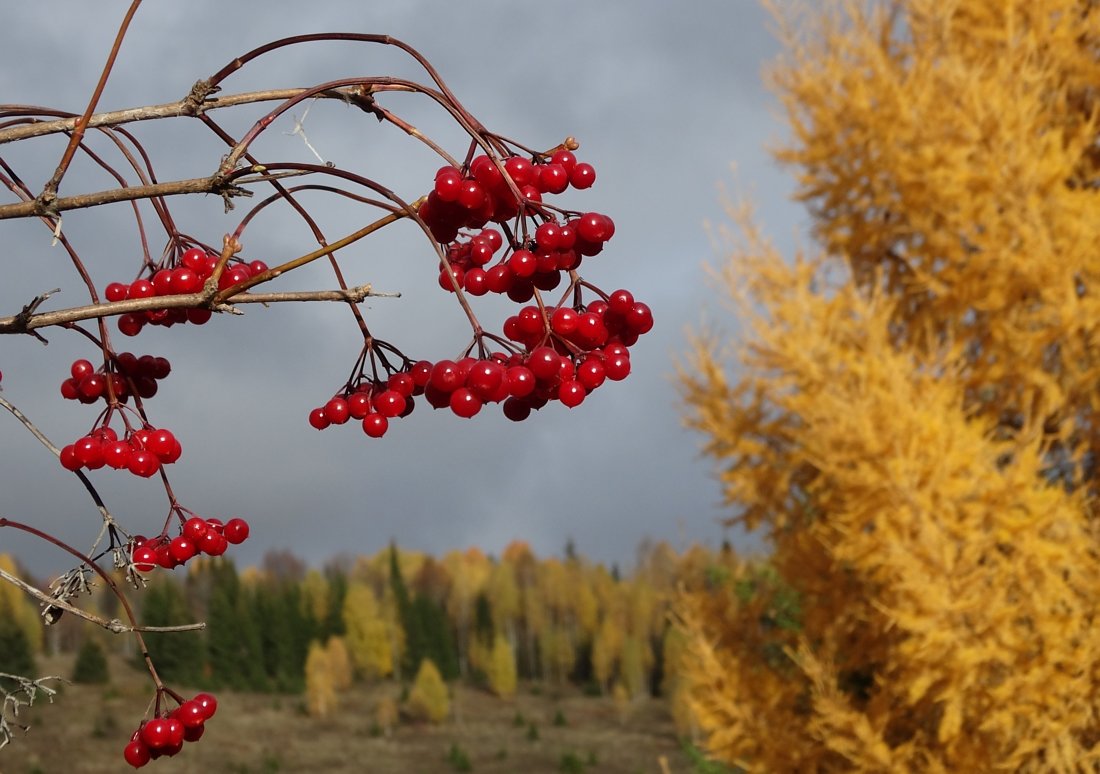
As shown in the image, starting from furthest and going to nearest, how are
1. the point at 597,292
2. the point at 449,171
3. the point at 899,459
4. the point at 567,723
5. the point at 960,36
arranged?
the point at 567,723 < the point at 960,36 < the point at 899,459 < the point at 597,292 < the point at 449,171

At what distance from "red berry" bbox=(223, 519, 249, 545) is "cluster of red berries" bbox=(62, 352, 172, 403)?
259mm

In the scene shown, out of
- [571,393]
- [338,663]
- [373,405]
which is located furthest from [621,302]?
[338,663]

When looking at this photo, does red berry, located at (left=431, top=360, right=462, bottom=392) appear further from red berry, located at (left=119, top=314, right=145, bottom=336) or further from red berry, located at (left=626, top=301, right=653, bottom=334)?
red berry, located at (left=119, top=314, right=145, bottom=336)

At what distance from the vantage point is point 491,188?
4.38ft

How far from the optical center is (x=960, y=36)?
892 centimetres

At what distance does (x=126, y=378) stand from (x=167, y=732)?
21.3 inches

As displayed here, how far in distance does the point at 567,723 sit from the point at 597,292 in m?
36.6

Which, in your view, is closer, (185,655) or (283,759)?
(283,759)

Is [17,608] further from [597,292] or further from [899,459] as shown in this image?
[597,292]

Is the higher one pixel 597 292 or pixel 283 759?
pixel 597 292

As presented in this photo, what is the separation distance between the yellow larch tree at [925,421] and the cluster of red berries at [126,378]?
15.9 ft

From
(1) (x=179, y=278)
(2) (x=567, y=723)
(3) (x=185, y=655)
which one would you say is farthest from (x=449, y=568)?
(1) (x=179, y=278)

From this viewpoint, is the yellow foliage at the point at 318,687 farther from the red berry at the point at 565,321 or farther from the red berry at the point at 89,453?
the red berry at the point at 565,321

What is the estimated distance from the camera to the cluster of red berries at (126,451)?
1.55 metres
